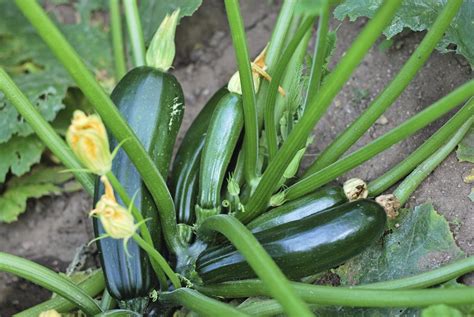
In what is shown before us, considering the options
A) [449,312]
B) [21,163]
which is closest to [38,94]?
[21,163]

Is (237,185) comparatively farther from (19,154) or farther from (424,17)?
(19,154)

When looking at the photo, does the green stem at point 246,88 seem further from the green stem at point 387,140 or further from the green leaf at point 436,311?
the green leaf at point 436,311

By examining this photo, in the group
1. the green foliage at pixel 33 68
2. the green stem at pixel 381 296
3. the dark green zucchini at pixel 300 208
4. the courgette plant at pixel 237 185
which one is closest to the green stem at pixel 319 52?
the courgette plant at pixel 237 185

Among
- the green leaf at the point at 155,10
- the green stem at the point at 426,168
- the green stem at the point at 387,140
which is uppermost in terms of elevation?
the green leaf at the point at 155,10

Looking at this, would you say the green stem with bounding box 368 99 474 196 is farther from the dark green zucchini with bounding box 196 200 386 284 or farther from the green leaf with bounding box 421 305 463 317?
the green leaf with bounding box 421 305 463 317

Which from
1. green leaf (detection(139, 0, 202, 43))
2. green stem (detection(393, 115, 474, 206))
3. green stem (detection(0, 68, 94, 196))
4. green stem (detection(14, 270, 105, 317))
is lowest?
green stem (detection(393, 115, 474, 206))

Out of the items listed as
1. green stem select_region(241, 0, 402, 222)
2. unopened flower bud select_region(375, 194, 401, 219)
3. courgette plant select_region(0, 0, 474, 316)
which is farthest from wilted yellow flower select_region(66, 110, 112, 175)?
unopened flower bud select_region(375, 194, 401, 219)
